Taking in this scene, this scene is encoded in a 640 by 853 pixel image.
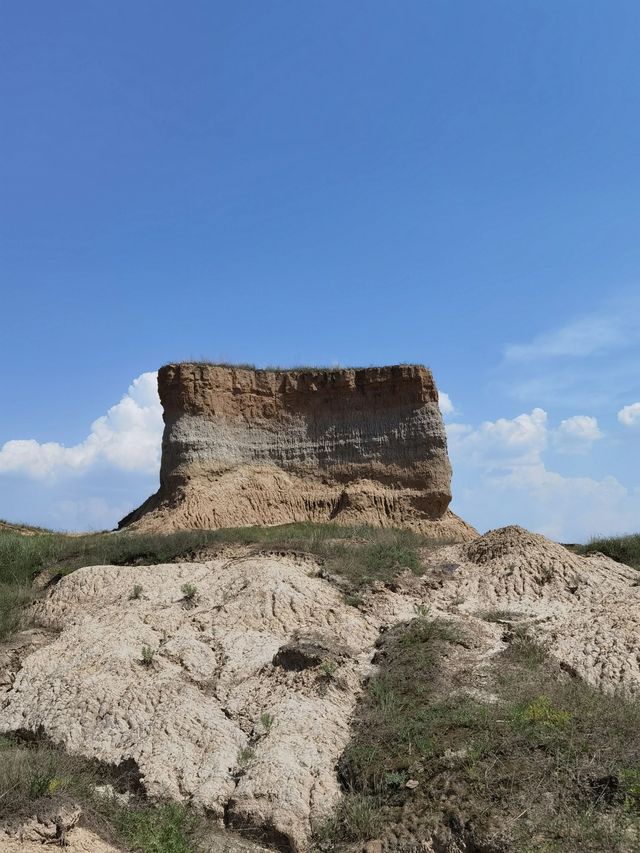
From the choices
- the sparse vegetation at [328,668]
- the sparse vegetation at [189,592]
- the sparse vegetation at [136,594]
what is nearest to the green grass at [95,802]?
the sparse vegetation at [328,668]

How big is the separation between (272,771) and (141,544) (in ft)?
27.7

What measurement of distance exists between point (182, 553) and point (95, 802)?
7.32m

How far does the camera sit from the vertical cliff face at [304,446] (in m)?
22.7

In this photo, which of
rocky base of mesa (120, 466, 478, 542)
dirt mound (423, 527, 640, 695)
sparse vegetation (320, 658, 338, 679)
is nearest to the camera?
sparse vegetation (320, 658, 338, 679)

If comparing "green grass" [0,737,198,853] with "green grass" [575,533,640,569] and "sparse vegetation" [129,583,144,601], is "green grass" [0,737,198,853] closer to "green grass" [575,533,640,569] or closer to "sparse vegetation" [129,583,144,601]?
"sparse vegetation" [129,583,144,601]

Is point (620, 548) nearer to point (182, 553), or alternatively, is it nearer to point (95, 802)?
point (182, 553)

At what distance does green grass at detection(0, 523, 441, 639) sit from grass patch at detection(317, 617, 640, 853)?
3384 mm

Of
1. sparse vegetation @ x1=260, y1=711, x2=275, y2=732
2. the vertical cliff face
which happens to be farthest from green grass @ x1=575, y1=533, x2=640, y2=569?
sparse vegetation @ x1=260, y1=711, x2=275, y2=732

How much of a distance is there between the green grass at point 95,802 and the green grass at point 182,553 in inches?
168

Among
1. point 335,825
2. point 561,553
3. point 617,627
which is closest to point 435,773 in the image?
point 335,825

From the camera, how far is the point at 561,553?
479 inches

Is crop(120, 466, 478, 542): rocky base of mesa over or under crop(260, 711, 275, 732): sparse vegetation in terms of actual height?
over

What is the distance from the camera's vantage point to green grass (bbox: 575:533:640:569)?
1539 cm

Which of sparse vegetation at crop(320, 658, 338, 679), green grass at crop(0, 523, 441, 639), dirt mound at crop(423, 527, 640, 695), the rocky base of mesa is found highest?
the rocky base of mesa
